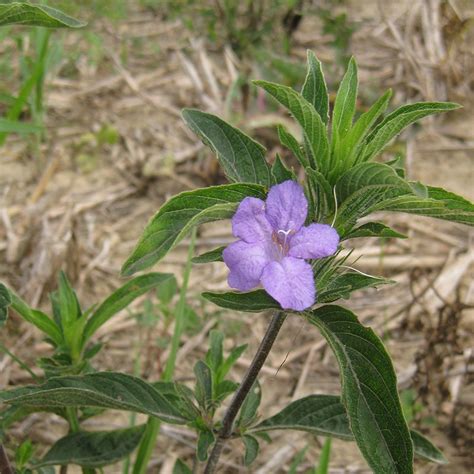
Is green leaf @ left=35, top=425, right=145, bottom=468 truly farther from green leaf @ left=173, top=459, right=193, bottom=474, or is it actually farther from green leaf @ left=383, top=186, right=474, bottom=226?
green leaf @ left=383, top=186, right=474, bottom=226

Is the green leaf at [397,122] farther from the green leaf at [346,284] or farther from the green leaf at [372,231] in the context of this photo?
the green leaf at [346,284]

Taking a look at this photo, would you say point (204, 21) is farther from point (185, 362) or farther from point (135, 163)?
point (185, 362)

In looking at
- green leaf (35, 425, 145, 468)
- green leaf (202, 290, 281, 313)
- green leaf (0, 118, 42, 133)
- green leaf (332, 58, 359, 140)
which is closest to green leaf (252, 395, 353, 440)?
green leaf (35, 425, 145, 468)

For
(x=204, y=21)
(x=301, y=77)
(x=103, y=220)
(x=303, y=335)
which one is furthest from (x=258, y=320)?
(x=204, y=21)

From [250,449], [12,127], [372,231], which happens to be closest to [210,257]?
[372,231]

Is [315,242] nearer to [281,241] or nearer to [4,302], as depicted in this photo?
[281,241]

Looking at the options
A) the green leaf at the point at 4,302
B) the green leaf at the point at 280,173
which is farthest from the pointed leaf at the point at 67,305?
the green leaf at the point at 280,173
